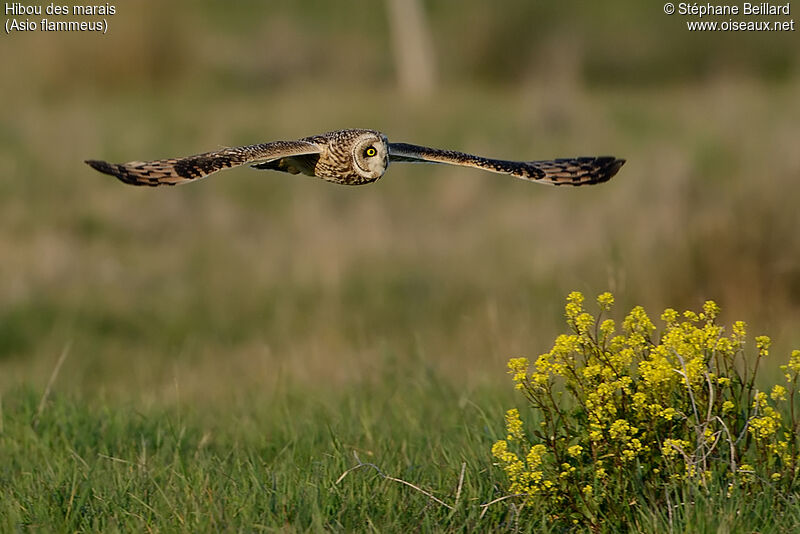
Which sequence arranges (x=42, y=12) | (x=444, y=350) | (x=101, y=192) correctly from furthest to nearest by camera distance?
(x=42, y=12)
(x=101, y=192)
(x=444, y=350)

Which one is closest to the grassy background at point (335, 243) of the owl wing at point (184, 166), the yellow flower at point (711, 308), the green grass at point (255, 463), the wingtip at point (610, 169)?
the green grass at point (255, 463)

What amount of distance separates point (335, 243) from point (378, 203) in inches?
61.6

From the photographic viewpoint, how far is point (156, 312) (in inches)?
497

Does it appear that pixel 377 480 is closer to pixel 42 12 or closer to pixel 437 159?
pixel 437 159

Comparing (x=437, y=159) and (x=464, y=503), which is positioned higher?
(x=437, y=159)

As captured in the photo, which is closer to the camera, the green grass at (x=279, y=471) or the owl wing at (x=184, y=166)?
the green grass at (x=279, y=471)

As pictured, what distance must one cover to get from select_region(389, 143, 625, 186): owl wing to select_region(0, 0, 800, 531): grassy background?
525 millimetres

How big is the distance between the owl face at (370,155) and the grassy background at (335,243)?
3.87 ft

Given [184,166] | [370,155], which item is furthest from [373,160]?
[184,166]

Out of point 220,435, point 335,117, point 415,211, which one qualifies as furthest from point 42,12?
point 220,435

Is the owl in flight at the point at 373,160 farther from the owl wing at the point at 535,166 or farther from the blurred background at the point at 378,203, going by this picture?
the blurred background at the point at 378,203

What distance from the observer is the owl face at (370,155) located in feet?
17.4

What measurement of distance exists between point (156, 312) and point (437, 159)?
26.2 ft

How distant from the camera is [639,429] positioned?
14.1 feet
